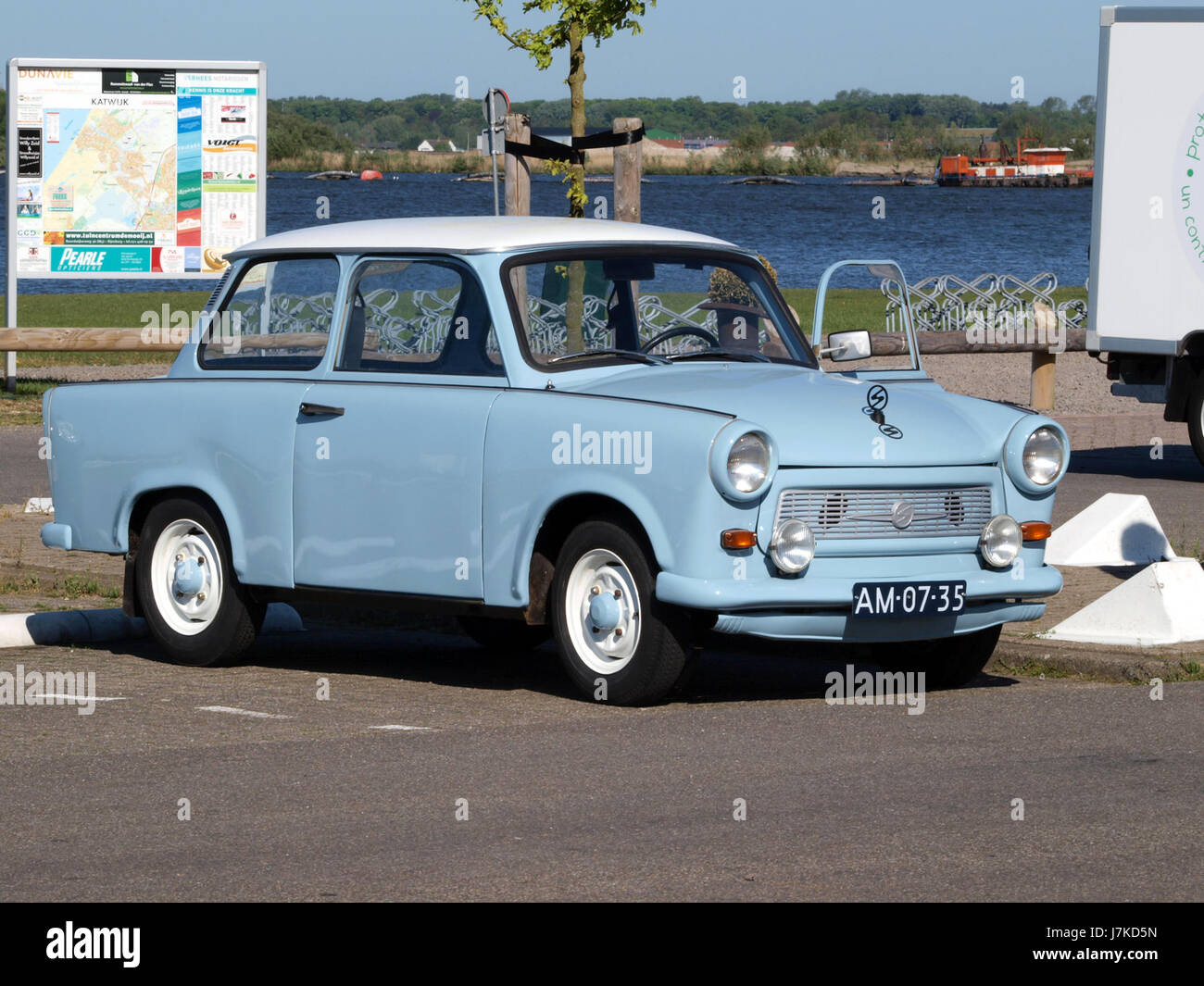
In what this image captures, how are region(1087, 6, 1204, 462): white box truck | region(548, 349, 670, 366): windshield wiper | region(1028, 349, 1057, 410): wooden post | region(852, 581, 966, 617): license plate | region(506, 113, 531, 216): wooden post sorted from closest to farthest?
region(852, 581, 966, 617): license plate → region(548, 349, 670, 366): windshield wiper → region(506, 113, 531, 216): wooden post → region(1087, 6, 1204, 462): white box truck → region(1028, 349, 1057, 410): wooden post

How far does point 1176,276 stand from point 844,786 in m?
10.4

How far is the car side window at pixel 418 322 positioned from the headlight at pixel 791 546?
139cm

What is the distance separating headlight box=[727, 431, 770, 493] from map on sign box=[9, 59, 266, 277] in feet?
45.6

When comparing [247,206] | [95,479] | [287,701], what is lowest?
[287,701]

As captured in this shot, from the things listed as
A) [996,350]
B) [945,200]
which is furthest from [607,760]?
[945,200]

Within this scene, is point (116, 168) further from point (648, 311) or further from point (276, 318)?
point (648, 311)

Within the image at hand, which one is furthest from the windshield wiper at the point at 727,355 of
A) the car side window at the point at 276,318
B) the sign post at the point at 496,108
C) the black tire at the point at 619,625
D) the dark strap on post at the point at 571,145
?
the dark strap on post at the point at 571,145

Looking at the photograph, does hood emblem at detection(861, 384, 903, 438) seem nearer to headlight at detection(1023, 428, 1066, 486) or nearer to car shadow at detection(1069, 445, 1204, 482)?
headlight at detection(1023, 428, 1066, 486)

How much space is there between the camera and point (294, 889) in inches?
214

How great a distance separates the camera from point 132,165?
20875mm

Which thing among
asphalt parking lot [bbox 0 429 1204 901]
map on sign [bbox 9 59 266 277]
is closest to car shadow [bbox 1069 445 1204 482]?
asphalt parking lot [bbox 0 429 1204 901]

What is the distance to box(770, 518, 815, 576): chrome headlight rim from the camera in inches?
306

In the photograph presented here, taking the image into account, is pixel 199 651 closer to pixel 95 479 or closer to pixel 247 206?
pixel 95 479

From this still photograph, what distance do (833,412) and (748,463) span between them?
0.48 metres
